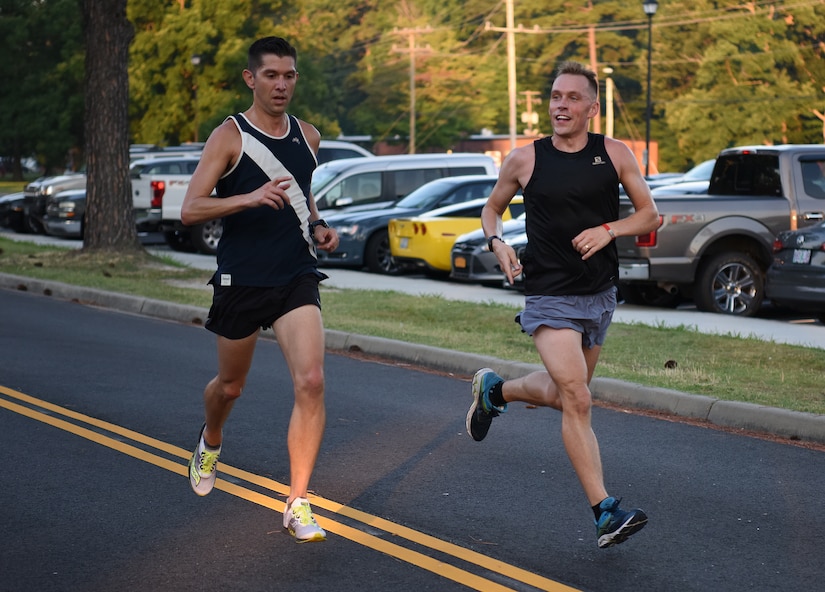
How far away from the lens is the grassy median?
10141 millimetres

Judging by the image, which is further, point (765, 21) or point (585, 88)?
point (765, 21)

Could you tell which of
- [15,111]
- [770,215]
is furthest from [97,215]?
[15,111]

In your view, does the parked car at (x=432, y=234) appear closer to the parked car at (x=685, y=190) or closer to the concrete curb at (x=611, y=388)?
the parked car at (x=685, y=190)

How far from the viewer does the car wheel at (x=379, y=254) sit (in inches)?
876

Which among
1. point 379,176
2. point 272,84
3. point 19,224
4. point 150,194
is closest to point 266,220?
point 272,84

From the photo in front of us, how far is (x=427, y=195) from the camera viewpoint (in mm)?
22938

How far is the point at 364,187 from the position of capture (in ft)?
82.0

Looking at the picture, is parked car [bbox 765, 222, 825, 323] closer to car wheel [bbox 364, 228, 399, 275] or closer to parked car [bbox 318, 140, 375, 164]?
car wheel [bbox 364, 228, 399, 275]

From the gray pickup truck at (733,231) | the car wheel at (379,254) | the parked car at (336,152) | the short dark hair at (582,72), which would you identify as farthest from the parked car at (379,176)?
the short dark hair at (582,72)

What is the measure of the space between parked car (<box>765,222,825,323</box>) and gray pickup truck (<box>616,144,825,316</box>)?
1.06 metres

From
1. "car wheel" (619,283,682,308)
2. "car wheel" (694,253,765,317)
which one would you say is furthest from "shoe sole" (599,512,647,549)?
"car wheel" (619,283,682,308)

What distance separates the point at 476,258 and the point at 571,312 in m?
12.8

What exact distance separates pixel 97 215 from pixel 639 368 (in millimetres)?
12910

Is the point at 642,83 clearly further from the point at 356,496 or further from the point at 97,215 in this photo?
the point at 356,496
